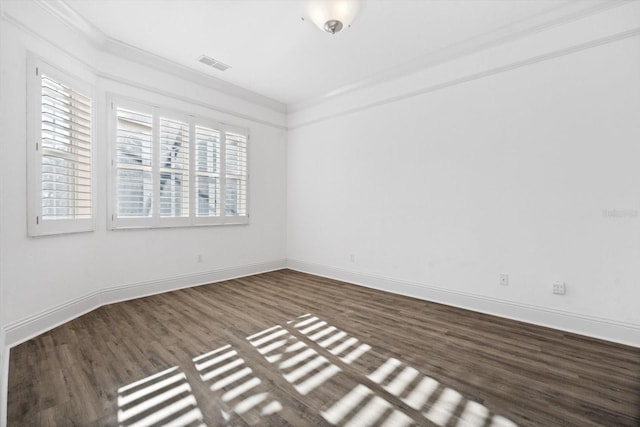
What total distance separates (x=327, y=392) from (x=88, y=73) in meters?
4.15

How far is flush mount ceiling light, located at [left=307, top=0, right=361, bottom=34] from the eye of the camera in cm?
256

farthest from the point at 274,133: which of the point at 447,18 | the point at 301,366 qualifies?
the point at 301,366

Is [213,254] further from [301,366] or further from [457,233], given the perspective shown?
[457,233]

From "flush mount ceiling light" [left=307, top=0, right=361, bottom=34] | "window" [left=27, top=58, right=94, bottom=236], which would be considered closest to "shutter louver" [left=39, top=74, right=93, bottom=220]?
"window" [left=27, top=58, right=94, bottom=236]

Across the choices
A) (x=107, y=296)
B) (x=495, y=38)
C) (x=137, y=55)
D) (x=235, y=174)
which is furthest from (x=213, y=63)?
(x=495, y=38)

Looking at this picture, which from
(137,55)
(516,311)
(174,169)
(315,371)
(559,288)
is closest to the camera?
(315,371)

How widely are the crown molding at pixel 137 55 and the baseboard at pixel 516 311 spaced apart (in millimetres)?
3482

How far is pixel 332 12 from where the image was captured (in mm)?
2607

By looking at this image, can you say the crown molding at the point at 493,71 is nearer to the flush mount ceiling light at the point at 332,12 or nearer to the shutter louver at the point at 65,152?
the flush mount ceiling light at the point at 332,12

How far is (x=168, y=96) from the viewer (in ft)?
13.4

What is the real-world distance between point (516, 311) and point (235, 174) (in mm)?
4406

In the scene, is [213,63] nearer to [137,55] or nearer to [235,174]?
[137,55]

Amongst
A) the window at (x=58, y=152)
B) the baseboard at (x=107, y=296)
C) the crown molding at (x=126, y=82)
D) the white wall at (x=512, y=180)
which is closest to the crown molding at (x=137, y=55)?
the crown molding at (x=126, y=82)

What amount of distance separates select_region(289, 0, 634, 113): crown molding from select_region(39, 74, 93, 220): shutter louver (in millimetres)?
3556
